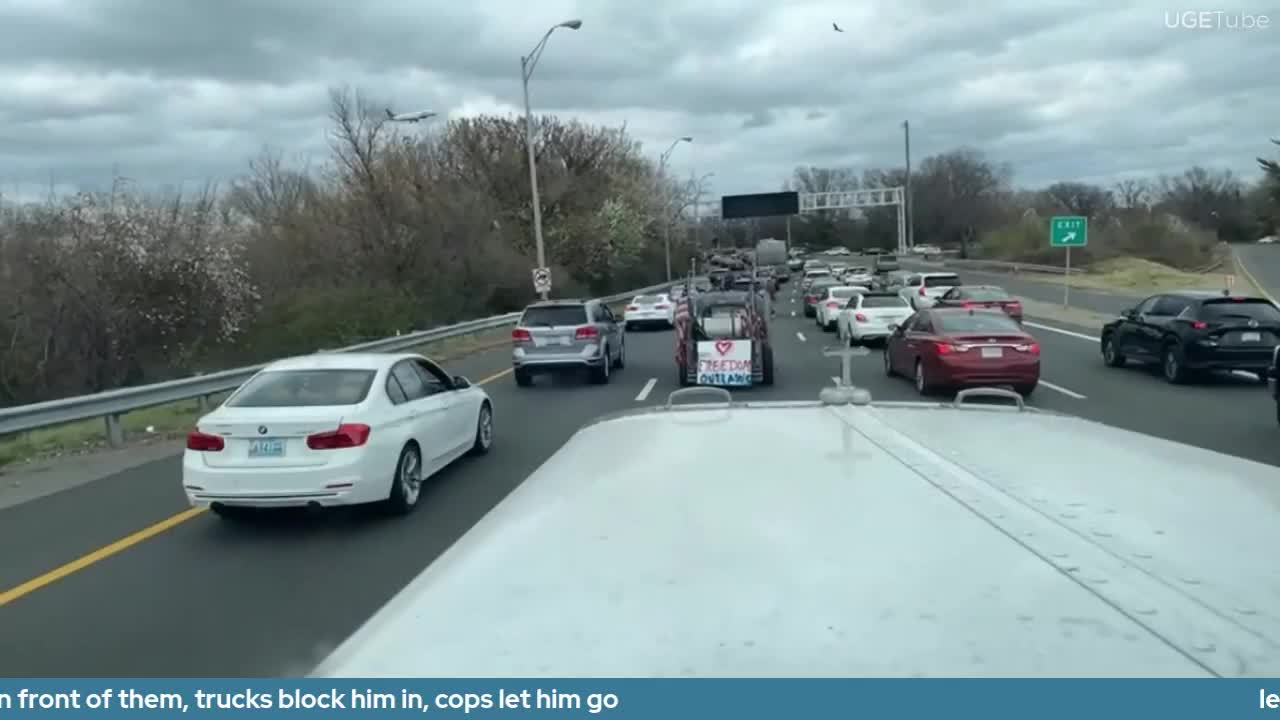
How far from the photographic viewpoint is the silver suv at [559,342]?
61.0 feet

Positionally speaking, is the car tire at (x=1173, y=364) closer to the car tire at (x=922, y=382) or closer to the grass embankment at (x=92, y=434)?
the car tire at (x=922, y=382)

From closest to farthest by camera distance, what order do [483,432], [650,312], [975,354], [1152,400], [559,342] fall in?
[483,432], [1152,400], [975,354], [559,342], [650,312]

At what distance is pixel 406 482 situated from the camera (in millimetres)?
8609

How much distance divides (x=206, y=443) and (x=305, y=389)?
0.98m

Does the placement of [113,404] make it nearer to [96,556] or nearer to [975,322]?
[96,556]

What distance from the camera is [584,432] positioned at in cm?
424

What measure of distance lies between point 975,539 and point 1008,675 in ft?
2.21

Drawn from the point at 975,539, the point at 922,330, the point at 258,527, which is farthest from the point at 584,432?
the point at 922,330

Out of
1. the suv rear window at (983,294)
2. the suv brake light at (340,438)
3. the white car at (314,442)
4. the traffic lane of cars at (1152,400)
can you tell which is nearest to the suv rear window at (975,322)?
the traffic lane of cars at (1152,400)

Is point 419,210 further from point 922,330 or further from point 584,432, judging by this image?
point 584,432

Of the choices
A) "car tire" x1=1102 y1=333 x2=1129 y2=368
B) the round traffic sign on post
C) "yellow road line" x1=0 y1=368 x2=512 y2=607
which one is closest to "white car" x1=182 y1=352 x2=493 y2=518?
"yellow road line" x1=0 y1=368 x2=512 y2=607

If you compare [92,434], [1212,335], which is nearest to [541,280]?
[92,434]

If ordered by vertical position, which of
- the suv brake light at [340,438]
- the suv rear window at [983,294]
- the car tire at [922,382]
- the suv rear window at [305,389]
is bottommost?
the car tire at [922,382]

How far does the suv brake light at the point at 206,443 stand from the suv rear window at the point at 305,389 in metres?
0.42
